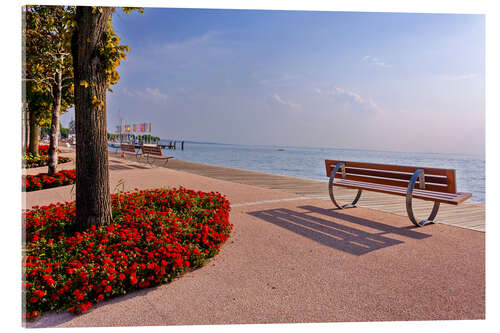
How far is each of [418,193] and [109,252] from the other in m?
4.50

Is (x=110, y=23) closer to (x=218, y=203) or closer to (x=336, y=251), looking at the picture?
(x=218, y=203)

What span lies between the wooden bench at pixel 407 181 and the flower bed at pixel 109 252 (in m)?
2.86

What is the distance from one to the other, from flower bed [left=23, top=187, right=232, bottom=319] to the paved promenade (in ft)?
0.43

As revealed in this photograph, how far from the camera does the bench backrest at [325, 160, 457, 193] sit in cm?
466

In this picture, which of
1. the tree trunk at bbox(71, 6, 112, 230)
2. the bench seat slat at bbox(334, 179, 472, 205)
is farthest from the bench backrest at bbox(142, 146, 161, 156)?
the tree trunk at bbox(71, 6, 112, 230)

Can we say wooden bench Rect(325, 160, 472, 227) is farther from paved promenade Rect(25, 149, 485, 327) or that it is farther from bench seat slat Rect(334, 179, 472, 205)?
paved promenade Rect(25, 149, 485, 327)

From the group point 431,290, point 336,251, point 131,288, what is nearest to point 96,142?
point 131,288

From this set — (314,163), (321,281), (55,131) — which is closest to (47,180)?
(55,131)

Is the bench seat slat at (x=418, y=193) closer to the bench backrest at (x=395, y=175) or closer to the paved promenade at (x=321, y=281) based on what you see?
the bench backrest at (x=395, y=175)

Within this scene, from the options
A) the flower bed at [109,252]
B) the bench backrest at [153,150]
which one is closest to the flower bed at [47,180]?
the flower bed at [109,252]

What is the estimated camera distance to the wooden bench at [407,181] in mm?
4598

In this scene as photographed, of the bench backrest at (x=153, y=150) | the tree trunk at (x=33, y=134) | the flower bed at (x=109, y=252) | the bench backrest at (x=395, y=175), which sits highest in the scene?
the tree trunk at (x=33, y=134)

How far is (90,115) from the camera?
3639mm
